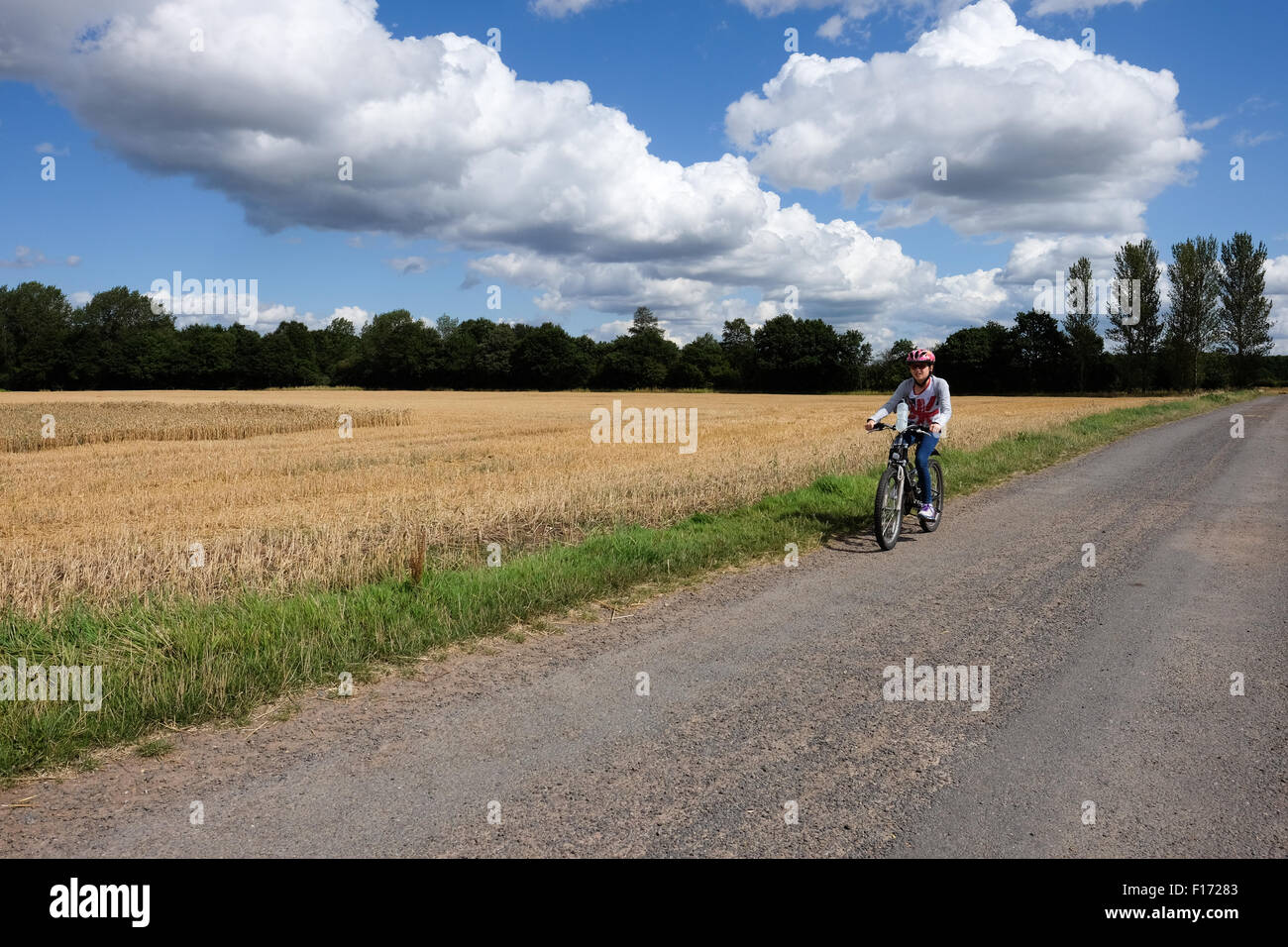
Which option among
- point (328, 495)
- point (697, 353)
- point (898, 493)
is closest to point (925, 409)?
point (898, 493)

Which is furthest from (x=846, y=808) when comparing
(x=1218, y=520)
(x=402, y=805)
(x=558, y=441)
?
(x=558, y=441)

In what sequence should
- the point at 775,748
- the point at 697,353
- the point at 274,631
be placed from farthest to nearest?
the point at 697,353
the point at 274,631
the point at 775,748

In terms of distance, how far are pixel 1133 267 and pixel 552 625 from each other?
302ft

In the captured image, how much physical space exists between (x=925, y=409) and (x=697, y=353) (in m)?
103

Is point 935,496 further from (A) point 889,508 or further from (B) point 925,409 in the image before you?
(A) point 889,508

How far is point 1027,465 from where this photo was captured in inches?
719

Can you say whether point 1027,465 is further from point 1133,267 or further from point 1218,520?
point 1133,267

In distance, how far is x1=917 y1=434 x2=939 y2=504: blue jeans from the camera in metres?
10.9

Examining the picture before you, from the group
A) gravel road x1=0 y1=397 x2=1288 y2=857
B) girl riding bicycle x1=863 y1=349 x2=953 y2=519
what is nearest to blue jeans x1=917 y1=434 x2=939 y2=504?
girl riding bicycle x1=863 y1=349 x2=953 y2=519

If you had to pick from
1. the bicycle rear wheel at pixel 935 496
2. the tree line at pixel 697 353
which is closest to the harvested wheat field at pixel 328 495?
the bicycle rear wheel at pixel 935 496

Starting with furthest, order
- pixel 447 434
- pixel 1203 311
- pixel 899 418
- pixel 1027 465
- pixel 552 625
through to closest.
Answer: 1. pixel 1203 311
2. pixel 447 434
3. pixel 1027 465
4. pixel 899 418
5. pixel 552 625

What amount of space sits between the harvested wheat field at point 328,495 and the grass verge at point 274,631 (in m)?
1.05

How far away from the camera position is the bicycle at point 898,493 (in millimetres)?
10055

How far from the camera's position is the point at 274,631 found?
20.5 ft
